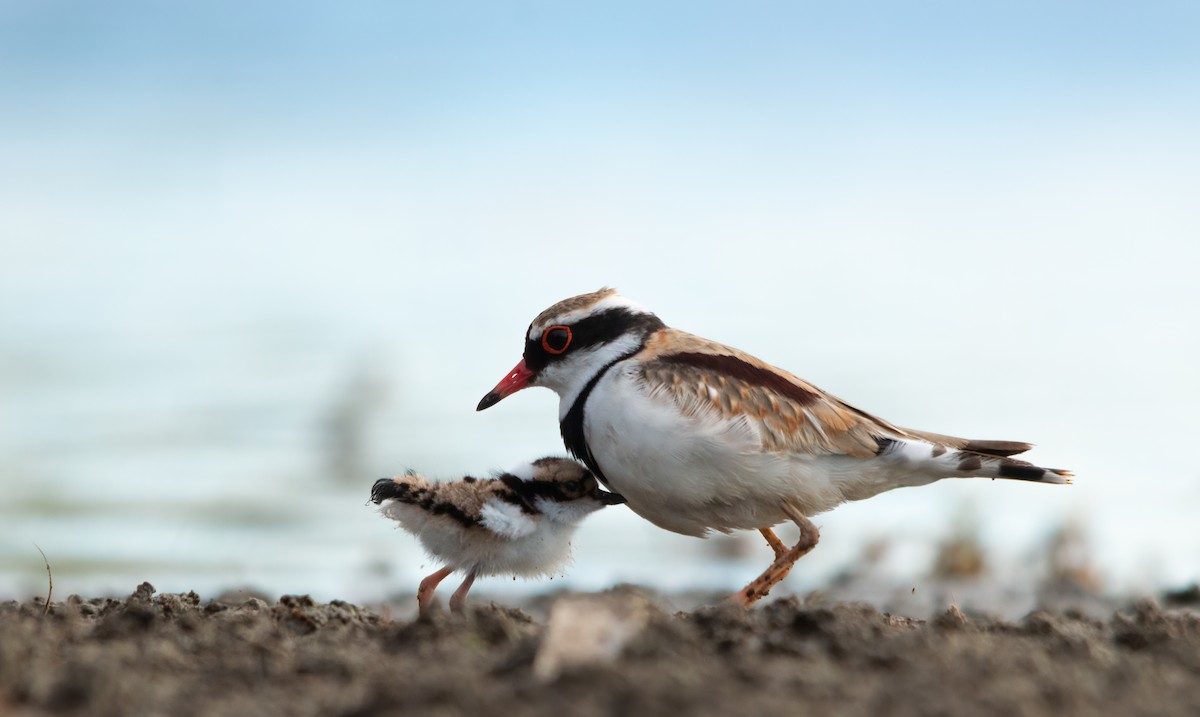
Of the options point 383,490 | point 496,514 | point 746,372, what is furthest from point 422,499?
point 746,372

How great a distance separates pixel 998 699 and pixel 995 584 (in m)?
7.43

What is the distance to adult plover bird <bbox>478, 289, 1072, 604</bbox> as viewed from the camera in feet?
20.1

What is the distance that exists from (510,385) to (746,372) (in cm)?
129

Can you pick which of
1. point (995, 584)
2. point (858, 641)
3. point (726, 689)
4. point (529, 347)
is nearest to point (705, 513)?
point (529, 347)

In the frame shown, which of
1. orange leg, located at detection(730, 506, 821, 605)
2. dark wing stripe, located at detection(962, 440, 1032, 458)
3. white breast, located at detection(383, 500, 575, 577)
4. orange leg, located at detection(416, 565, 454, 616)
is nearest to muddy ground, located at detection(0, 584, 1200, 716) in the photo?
orange leg, located at detection(730, 506, 821, 605)

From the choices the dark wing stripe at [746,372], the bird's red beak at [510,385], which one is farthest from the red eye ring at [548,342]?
the dark wing stripe at [746,372]

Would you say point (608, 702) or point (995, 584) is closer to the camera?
point (608, 702)

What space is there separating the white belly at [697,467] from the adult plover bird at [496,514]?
40cm

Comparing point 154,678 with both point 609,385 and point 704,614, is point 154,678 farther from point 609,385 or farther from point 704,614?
point 609,385

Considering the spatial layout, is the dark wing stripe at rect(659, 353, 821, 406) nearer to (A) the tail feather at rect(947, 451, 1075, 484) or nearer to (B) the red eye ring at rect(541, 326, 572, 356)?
(B) the red eye ring at rect(541, 326, 572, 356)

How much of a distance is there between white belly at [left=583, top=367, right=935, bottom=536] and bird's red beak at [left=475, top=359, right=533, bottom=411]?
0.65 meters

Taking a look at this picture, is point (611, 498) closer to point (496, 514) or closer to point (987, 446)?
point (496, 514)

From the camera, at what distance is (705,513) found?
6.34 meters

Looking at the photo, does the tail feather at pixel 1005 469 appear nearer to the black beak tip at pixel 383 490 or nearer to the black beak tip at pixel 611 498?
the black beak tip at pixel 611 498
